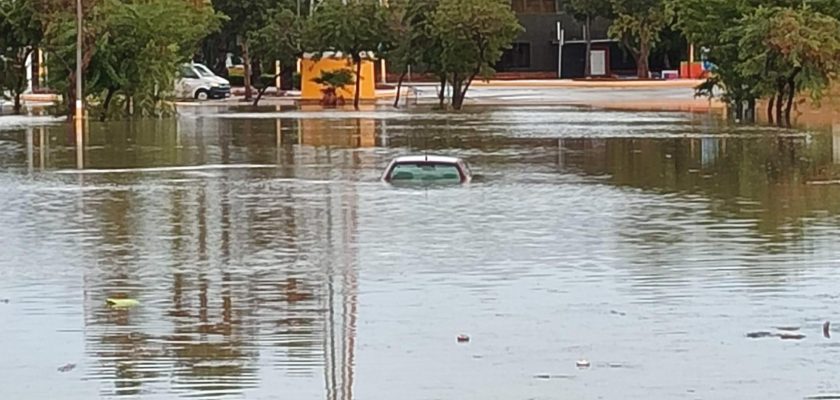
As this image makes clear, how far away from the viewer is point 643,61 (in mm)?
93125

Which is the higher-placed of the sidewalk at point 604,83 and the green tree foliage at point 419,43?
the green tree foliage at point 419,43

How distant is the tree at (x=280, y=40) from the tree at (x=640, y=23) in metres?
22.8

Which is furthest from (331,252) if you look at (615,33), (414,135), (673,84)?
(615,33)

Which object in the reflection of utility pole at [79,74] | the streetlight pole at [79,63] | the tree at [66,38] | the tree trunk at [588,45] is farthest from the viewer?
the tree trunk at [588,45]

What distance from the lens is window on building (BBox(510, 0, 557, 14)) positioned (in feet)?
341

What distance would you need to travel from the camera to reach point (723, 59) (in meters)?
53.1

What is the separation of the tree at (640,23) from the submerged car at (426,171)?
5831cm

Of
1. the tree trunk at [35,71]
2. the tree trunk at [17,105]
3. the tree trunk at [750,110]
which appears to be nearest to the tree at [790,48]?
the tree trunk at [750,110]

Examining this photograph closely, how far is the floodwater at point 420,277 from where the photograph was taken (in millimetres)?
12508

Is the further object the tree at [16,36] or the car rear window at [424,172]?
the tree at [16,36]

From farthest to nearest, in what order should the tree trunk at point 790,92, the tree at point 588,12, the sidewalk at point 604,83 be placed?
the tree at point 588,12
the sidewalk at point 604,83
the tree trunk at point 790,92

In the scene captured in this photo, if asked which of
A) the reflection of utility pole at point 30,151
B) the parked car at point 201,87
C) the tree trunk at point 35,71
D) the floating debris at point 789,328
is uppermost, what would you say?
the tree trunk at point 35,71

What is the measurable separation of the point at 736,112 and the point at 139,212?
106 feet

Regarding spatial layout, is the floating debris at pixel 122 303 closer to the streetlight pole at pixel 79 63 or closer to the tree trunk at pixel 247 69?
the streetlight pole at pixel 79 63
